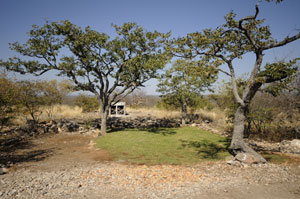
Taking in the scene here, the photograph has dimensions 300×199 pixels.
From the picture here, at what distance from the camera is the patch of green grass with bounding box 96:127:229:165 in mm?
8301

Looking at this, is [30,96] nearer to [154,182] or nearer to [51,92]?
[51,92]

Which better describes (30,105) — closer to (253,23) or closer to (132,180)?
(132,180)

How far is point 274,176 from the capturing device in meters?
6.01

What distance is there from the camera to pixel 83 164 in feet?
24.3

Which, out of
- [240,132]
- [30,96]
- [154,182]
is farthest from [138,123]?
[154,182]

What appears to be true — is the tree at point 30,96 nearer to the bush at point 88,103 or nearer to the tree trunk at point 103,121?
the tree trunk at point 103,121

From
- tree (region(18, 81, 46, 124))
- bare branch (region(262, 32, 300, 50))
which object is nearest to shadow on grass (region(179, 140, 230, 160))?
bare branch (region(262, 32, 300, 50))

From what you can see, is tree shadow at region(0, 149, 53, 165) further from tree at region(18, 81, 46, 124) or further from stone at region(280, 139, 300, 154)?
stone at region(280, 139, 300, 154)

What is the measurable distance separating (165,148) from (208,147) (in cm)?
240

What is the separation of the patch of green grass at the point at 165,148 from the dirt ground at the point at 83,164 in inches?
31.7

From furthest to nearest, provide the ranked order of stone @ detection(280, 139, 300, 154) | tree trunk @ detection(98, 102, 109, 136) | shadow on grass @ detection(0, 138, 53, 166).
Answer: tree trunk @ detection(98, 102, 109, 136) → stone @ detection(280, 139, 300, 154) → shadow on grass @ detection(0, 138, 53, 166)

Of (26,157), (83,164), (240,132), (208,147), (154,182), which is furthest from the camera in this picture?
(208,147)

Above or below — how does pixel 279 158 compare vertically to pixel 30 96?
below

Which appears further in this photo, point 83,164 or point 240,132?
point 240,132
